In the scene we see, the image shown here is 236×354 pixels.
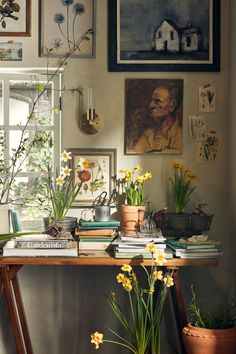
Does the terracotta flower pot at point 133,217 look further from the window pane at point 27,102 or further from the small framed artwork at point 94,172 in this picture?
the window pane at point 27,102

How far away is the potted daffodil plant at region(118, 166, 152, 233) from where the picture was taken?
424 centimetres

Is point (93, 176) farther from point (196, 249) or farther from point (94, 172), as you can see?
point (196, 249)

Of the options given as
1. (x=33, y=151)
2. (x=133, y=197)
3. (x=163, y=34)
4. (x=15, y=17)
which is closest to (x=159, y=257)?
(x=133, y=197)

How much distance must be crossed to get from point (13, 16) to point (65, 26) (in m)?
0.37

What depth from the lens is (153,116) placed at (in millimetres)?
4438

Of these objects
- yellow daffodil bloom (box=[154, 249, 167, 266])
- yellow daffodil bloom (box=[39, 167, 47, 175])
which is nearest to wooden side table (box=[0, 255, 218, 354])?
yellow daffodil bloom (box=[154, 249, 167, 266])

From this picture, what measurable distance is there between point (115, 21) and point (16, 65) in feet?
2.45

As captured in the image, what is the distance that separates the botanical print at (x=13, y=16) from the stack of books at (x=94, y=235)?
1.46 m

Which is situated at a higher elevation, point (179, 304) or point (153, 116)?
point (153, 116)

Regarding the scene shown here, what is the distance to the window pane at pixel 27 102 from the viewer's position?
15.1ft

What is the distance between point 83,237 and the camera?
402 centimetres

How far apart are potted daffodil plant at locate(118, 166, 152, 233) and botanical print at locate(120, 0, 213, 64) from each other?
31.3 inches

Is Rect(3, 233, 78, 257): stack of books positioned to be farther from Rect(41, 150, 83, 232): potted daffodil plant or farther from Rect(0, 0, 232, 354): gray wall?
Rect(0, 0, 232, 354): gray wall

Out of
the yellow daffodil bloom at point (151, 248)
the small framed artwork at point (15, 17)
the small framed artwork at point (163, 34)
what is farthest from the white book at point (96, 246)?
the small framed artwork at point (15, 17)
